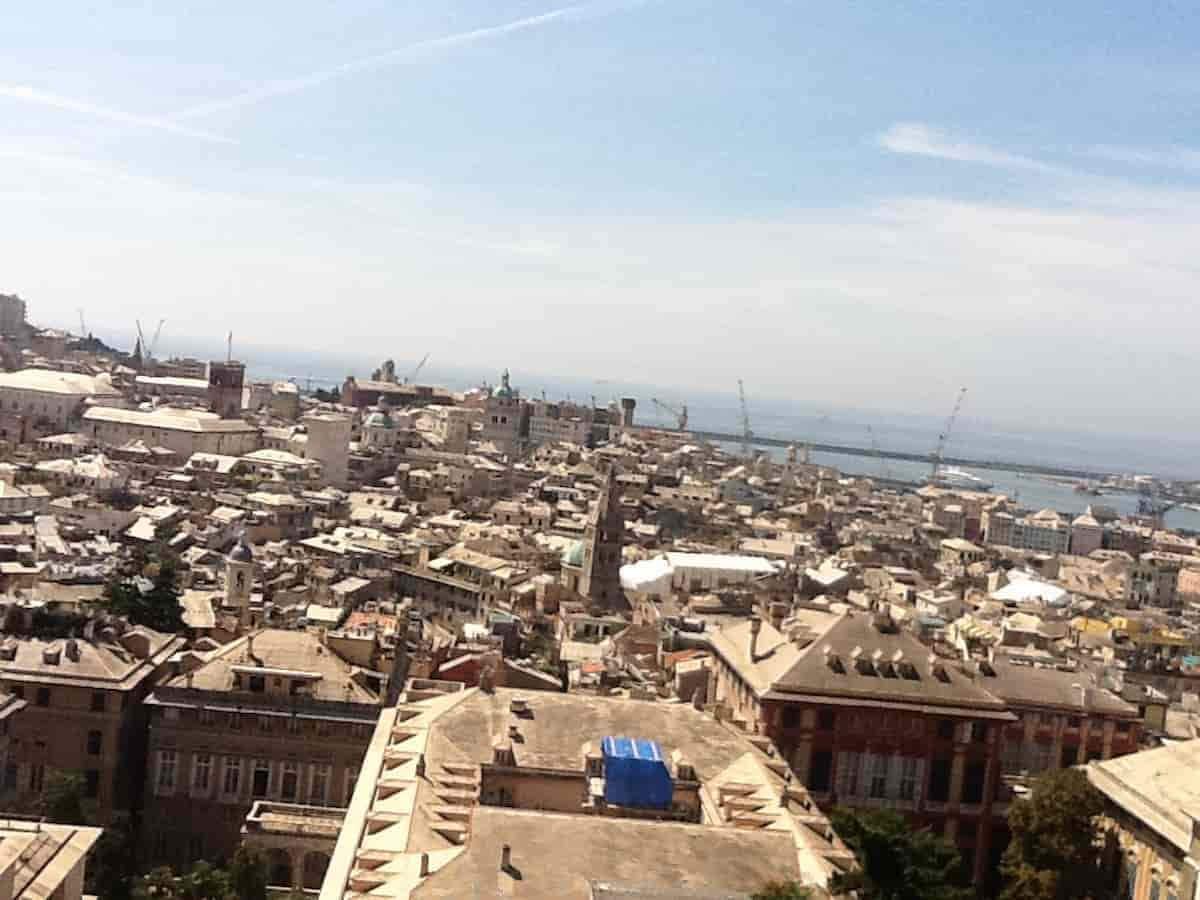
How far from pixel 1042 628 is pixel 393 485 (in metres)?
59.5

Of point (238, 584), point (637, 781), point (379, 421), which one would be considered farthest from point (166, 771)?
point (379, 421)

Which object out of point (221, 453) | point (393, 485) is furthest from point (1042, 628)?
point (221, 453)

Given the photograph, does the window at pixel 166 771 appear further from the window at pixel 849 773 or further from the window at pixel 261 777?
the window at pixel 849 773

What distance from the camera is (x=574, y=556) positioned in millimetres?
68000

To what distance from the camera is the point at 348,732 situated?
3306 centimetres

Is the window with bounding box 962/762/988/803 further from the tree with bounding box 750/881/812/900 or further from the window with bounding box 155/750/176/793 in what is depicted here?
the window with bounding box 155/750/176/793

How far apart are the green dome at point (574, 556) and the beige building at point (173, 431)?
5021 centimetres

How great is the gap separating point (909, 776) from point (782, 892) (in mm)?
15418

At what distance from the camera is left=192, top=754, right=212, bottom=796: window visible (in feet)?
107

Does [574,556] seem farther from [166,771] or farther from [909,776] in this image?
[909,776]

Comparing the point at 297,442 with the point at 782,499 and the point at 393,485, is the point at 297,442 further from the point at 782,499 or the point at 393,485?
the point at 782,499

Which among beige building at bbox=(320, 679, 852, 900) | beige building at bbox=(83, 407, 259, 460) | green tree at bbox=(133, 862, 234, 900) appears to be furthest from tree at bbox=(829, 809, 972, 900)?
beige building at bbox=(83, 407, 259, 460)

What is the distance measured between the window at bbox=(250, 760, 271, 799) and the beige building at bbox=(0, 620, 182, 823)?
3.28 metres

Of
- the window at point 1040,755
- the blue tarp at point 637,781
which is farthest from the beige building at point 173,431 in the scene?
the blue tarp at point 637,781
